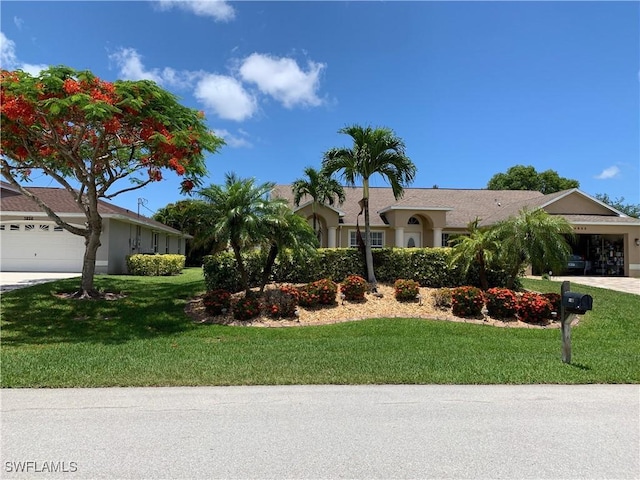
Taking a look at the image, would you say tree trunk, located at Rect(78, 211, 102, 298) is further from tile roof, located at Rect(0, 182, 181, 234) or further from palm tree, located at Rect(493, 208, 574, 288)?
palm tree, located at Rect(493, 208, 574, 288)

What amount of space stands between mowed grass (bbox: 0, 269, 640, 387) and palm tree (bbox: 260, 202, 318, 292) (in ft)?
8.78

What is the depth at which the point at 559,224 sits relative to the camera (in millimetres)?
12586

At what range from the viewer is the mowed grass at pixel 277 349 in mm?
6105

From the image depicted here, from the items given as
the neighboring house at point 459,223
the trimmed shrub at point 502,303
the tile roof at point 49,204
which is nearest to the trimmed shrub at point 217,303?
the trimmed shrub at point 502,303

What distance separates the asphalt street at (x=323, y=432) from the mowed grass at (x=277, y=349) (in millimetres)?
489

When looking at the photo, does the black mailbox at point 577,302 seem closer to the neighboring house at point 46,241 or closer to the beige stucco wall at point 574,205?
the neighboring house at point 46,241

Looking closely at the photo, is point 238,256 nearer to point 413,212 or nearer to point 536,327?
point 536,327

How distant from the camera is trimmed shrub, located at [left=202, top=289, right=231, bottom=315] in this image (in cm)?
1151

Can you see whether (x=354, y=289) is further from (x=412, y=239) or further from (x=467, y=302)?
(x=412, y=239)

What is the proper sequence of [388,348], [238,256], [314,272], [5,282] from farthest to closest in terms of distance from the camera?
[5,282] → [314,272] → [238,256] → [388,348]

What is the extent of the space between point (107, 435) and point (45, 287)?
482 inches

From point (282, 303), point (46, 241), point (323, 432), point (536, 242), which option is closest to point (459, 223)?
point (536, 242)

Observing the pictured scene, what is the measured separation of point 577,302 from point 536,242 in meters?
5.96

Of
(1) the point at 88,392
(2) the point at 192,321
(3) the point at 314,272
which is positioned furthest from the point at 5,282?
(1) the point at 88,392
